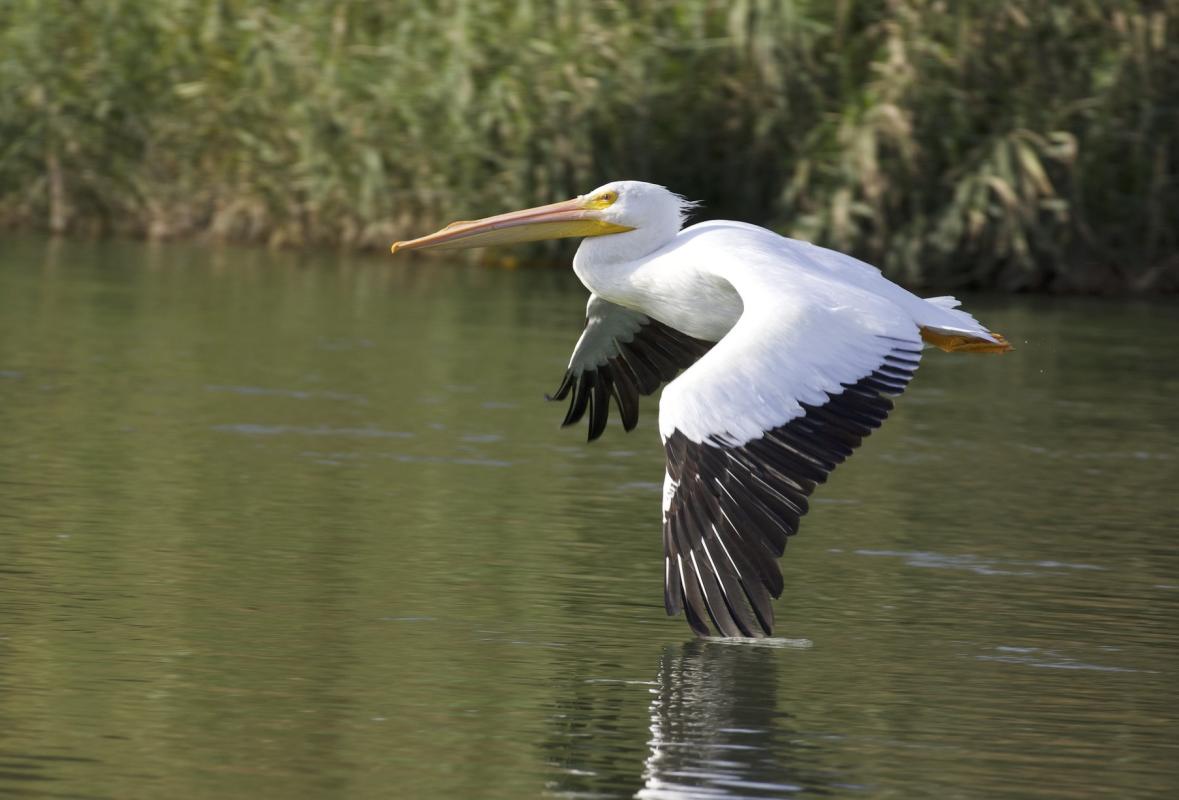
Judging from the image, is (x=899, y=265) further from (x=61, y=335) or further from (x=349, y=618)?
(x=349, y=618)

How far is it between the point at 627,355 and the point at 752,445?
88.7 inches

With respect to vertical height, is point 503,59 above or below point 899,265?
above

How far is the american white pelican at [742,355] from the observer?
577 cm

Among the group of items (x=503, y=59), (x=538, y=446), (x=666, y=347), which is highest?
(x=503, y=59)

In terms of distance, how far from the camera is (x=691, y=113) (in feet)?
67.9

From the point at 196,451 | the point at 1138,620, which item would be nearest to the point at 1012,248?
the point at 196,451

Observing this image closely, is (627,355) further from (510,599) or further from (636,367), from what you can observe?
(510,599)

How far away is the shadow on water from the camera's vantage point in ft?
15.5

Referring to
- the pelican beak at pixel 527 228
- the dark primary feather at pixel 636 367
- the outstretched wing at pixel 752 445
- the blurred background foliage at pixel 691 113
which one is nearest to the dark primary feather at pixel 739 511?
the outstretched wing at pixel 752 445

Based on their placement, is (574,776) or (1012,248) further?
(1012,248)

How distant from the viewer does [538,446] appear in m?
10.1

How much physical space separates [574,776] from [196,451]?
4.87m

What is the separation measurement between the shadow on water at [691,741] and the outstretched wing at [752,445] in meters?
0.15

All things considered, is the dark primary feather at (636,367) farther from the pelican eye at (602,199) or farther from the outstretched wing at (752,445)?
the outstretched wing at (752,445)
